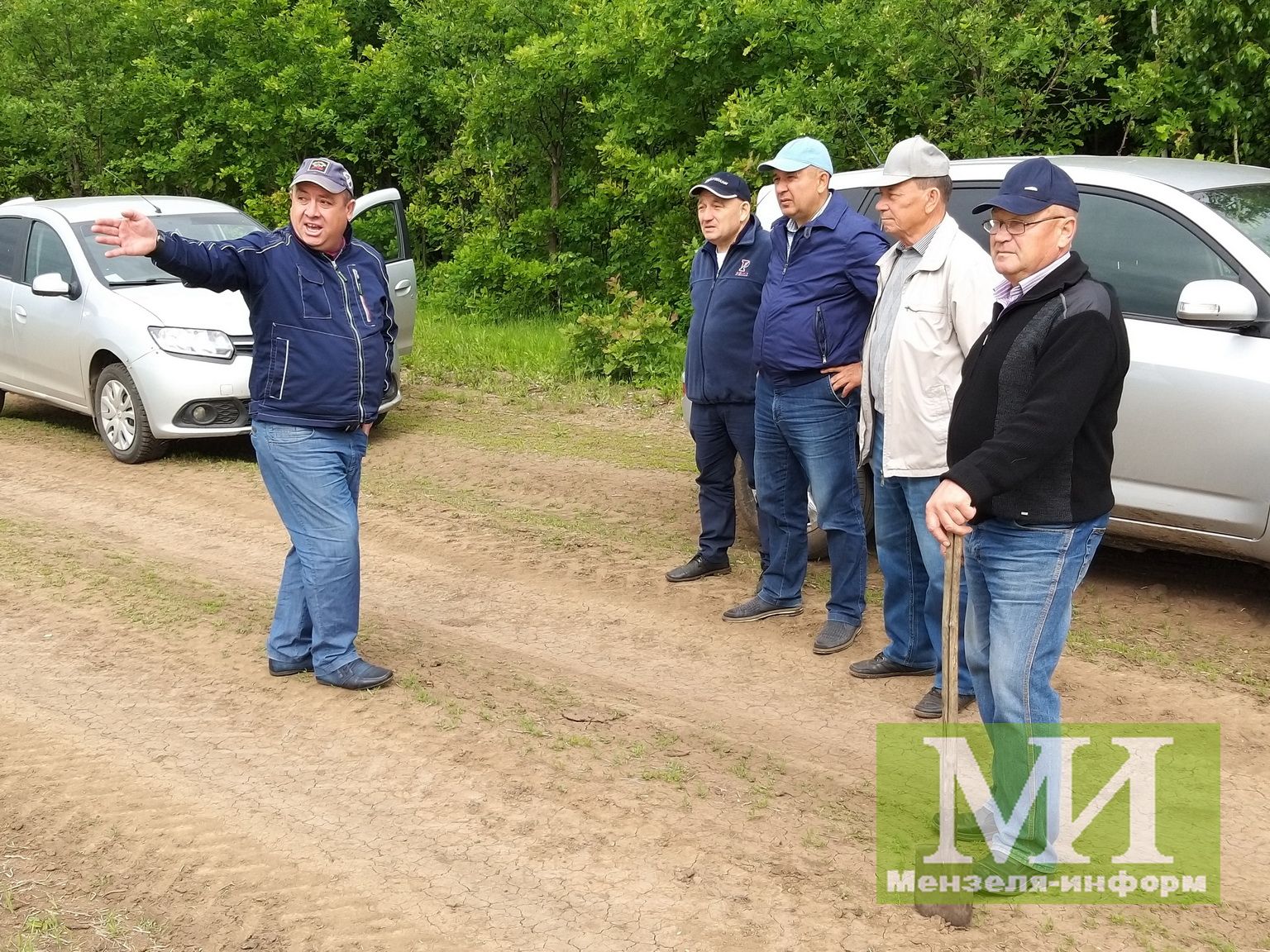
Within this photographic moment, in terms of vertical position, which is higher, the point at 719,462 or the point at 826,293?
the point at 826,293

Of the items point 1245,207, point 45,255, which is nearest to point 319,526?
point 1245,207

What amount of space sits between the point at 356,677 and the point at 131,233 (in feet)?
6.23

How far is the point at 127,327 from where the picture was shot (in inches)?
372

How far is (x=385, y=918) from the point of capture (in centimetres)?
379

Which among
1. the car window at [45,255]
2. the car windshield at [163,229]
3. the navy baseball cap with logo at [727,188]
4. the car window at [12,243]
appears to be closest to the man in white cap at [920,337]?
the navy baseball cap with logo at [727,188]

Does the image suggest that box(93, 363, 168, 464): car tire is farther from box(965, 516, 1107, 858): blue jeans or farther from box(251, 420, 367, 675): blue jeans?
box(965, 516, 1107, 858): blue jeans

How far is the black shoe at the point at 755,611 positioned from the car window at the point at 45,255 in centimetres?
621

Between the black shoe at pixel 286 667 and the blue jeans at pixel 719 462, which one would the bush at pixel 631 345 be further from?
the black shoe at pixel 286 667

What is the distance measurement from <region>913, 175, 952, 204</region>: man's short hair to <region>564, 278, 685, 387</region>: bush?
6.91 metres

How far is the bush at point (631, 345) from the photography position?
12.0m

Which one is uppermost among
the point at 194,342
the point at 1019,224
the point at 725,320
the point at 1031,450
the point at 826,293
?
the point at 1019,224

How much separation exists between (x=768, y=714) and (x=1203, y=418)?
7.36 ft

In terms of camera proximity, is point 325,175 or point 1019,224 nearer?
point 1019,224

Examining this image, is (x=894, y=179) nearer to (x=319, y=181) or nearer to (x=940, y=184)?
(x=940, y=184)
